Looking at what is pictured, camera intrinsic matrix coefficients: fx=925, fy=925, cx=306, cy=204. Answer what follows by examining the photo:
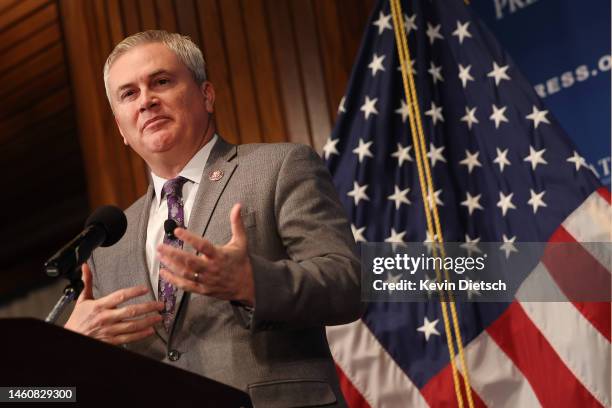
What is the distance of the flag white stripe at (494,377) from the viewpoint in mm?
3008

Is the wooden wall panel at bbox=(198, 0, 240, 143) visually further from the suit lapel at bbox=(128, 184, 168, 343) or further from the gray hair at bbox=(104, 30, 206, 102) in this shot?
the suit lapel at bbox=(128, 184, 168, 343)

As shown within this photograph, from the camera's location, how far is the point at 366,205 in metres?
3.37

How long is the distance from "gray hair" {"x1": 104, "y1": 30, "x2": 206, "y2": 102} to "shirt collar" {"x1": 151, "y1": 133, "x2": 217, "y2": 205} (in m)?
0.20

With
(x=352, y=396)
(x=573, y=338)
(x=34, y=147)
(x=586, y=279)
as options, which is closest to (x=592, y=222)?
(x=586, y=279)

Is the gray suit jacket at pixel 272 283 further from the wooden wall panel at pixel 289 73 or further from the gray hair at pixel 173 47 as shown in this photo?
the wooden wall panel at pixel 289 73

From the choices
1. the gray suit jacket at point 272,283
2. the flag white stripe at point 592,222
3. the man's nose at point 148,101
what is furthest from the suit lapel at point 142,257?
the flag white stripe at point 592,222

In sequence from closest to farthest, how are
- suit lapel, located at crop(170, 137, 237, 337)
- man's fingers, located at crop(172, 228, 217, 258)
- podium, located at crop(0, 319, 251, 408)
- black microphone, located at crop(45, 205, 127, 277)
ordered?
podium, located at crop(0, 319, 251, 408), man's fingers, located at crop(172, 228, 217, 258), black microphone, located at crop(45, 205, 127, 277), suit lapel, located at crop(170, 137, 237, 337)

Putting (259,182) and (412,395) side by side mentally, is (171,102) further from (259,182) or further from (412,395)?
(412,395)

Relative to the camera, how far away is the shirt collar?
2.11 m

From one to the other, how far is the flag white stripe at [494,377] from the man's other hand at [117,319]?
162 centimetres

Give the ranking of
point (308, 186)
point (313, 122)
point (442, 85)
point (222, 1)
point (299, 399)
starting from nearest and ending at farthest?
point (299, 399) → point (308, 186) → point (442, 85) → point (313, 122) → point (222, 1)

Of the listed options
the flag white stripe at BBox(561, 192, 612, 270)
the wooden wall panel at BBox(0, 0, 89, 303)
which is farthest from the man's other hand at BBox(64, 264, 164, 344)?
the wooden wall panel at BBox(0, 0, 89, 303)

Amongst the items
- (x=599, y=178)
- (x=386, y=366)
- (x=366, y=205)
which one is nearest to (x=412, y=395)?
(x=386, y=366)

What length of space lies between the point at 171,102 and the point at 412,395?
1513mm
